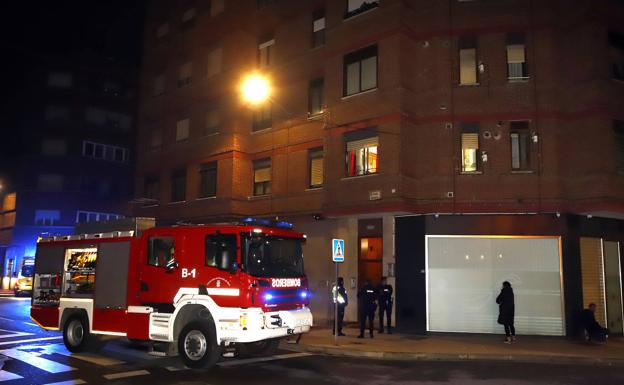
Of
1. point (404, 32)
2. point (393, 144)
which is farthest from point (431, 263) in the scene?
point (404, 32)

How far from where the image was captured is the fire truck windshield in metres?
10.9

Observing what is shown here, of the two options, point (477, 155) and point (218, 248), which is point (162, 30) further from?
point (218, 248)

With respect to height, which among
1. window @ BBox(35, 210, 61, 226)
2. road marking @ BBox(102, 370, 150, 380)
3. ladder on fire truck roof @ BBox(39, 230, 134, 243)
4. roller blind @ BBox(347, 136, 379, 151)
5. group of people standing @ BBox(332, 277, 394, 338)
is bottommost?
road marking @ BBox(102, 370, 150, 380)

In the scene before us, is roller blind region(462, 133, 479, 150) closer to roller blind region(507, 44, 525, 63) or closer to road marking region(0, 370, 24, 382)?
roller blind region(507, 44, 525, 63)

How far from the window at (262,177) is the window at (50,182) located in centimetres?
2808

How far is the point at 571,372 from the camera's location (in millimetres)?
11125

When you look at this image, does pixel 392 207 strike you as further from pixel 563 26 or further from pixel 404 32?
pixel 563 26

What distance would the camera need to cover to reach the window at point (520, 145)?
17062 millimetres

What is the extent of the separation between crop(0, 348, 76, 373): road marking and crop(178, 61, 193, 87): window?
1706 centimetres

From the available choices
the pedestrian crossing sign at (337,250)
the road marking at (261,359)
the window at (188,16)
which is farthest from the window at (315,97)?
the road marking at (261,359)

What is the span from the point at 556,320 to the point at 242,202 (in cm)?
1317

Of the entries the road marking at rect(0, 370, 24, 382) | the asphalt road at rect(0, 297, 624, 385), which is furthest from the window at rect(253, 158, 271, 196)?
the road marking at rect(0, 370, 24, 382)

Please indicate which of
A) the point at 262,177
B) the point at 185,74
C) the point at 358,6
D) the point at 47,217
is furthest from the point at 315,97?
the point at 47,217

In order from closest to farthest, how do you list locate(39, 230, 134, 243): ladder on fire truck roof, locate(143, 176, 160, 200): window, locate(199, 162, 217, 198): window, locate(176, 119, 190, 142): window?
locate(39, 230, 134, 243): ladder on fire truck roof < locate(199, 162, 217, 198): window < locate(176, 119, 190, 142): window < locate(143, 176, 160, 200): window
